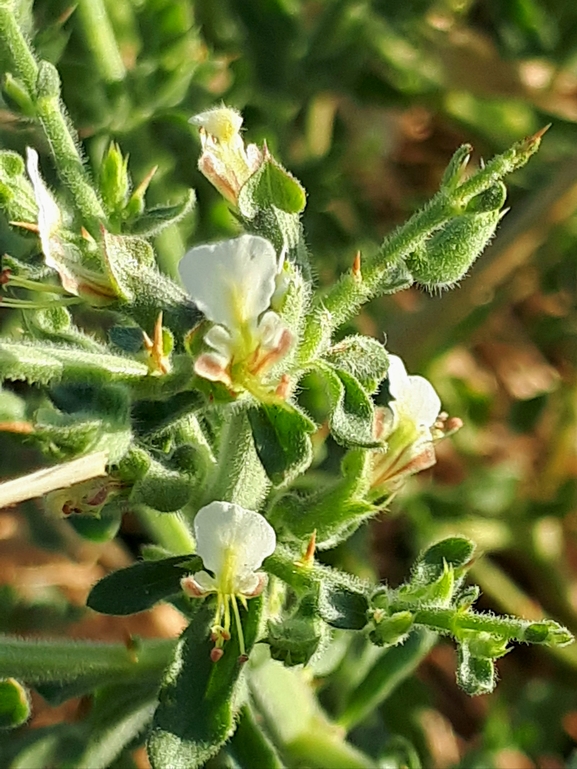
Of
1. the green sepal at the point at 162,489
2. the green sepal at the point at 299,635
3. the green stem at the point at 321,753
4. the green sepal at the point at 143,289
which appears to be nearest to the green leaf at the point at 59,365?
the green sepal at the point at 143,289

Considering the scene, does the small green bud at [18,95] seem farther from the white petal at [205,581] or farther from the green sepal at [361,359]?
the white petal at [205,581]

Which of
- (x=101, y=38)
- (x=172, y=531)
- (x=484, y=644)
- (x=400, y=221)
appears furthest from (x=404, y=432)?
(x=400, y=221)

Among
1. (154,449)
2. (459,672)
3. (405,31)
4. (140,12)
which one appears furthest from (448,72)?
(459,672)

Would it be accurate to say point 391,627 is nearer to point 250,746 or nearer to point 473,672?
point 473,672

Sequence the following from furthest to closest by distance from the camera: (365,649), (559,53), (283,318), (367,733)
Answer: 1. (559,53)
2. (367,733)
3. (365,649)
4. (283,318)

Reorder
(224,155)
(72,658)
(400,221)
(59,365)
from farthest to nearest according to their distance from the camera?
1. (400,221)
2. (72,658)
3. (224,155)
4. (59,365)

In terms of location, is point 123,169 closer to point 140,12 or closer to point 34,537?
point 140,12
